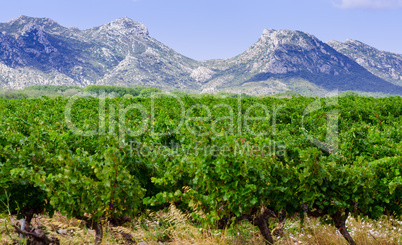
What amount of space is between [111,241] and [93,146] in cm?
198

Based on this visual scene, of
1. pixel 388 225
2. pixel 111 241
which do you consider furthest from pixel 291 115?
pixel 111 241

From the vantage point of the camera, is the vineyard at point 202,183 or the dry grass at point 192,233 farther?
the dry grass at point 192,233

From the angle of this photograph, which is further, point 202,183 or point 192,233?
point 192,233

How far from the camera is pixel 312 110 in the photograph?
14.9 m

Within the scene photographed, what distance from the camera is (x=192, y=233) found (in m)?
5.61

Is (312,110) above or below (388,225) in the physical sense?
above

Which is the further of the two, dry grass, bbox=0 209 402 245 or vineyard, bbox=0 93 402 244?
dry grass, bbox=0 209 402 245

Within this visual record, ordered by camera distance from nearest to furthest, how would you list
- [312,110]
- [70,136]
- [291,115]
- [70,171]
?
[70,171] < [70,136] < [291,115] < [312,110]

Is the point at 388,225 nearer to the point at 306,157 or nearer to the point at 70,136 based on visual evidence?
the point at 306,157

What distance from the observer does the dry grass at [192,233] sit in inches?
206

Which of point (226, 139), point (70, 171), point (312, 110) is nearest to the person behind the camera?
point (70, 171)

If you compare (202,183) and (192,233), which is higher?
(202,183)

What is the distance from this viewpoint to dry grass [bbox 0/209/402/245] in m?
5.24

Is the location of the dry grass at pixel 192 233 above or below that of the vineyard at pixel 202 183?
below
